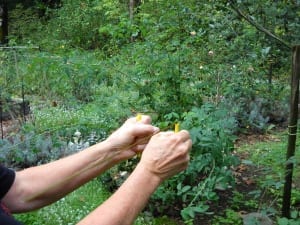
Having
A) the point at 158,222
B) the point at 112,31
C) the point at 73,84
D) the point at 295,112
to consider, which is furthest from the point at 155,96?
the point at 73,84

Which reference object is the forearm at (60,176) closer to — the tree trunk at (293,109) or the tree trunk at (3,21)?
the tree trunk at (293,109)

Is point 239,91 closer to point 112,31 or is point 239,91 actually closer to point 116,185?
→ point 112,31

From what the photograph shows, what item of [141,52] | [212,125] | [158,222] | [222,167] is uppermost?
[141,52]

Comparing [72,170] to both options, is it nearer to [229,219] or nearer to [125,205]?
[125,205]

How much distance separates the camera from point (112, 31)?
4.76 meters

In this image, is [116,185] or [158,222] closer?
[158,222]

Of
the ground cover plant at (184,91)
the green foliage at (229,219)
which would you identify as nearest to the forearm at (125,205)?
the ground cover plant at (184,91)

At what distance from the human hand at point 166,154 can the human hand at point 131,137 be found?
1.19 feet

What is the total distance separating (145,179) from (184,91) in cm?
300

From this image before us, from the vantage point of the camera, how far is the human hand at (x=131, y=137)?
2.00m

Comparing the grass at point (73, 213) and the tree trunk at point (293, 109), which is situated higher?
the tree trunk at point (293, 109)

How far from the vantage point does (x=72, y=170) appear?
202 cm

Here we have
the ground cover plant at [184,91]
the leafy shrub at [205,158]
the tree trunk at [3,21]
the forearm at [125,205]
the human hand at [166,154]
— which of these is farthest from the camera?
the tree trunk at [3,21]

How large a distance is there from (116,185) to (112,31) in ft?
5.09
